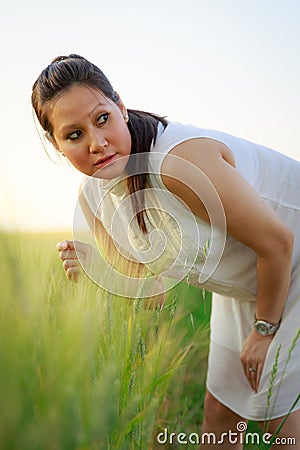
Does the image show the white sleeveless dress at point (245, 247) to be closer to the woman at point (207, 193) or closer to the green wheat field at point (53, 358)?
the woman at point (207, 193)

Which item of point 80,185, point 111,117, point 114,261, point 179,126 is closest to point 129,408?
point 114,261

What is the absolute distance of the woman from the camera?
3.26 ft

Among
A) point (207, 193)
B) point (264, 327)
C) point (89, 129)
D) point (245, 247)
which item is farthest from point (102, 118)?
point (264, 327)

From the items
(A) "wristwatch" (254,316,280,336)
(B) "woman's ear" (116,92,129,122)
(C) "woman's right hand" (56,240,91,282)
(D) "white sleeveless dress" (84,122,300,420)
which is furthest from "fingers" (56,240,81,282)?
(A) "wristwatch" (254,316,280,336)

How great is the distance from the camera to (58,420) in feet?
1.41

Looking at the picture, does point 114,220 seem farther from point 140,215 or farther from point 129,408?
point 129,408

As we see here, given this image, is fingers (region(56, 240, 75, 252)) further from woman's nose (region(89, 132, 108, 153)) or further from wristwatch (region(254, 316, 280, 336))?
wristwatch (region(254, 316, 280, 336))

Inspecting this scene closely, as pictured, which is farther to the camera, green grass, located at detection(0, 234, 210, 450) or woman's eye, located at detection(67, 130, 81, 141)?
woman's eye, located at detection(67, 130, 81, 141)

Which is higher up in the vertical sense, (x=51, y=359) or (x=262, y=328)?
(x=51, y=359)

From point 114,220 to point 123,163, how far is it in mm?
215

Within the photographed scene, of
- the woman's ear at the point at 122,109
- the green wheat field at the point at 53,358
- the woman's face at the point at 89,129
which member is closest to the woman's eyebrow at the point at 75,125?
the woman's face at the point at 89,129

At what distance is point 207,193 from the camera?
1.03 meters

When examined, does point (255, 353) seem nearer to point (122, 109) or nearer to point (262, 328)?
point (262, 328)

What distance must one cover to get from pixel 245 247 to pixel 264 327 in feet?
0.55
